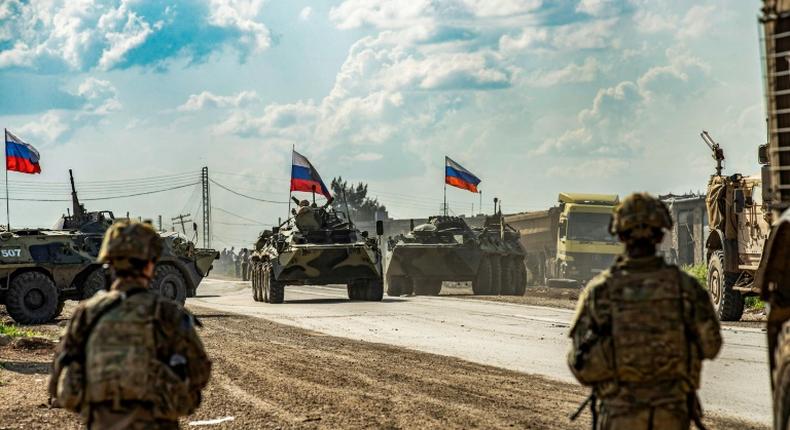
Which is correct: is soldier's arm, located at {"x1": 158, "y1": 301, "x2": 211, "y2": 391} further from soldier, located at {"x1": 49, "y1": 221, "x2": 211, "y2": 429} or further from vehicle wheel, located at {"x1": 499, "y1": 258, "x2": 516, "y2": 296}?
vehicle wheel, located at {"x1": 499, "y1": 258, "x2": 516, "y2": 296}

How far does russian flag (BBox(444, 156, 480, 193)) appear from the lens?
3806 centimetres

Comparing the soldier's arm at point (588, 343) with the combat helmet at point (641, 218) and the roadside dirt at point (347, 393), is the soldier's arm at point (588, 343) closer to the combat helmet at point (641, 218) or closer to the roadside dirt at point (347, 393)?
the combat helmet at point (641, 218)

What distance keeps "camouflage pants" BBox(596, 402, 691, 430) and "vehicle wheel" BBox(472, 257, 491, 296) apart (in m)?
26.1

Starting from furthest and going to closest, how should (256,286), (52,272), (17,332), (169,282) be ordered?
(256,286) < (169,282) < (52,272) < (17,332)

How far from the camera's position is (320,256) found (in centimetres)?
2628

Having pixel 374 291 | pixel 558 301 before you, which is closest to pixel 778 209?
pixel 374 291

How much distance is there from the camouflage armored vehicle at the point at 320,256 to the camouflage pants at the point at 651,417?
21.1 meters

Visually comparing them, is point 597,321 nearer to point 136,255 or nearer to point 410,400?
point 136,255

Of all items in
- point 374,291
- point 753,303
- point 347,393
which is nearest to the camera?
point 347,393

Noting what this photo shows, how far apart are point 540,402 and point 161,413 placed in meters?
5.83

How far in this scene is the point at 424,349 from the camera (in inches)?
617

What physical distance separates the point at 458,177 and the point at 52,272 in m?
18.7

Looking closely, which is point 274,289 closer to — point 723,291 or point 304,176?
point 304,176

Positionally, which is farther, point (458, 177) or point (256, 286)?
point (458, 177)
